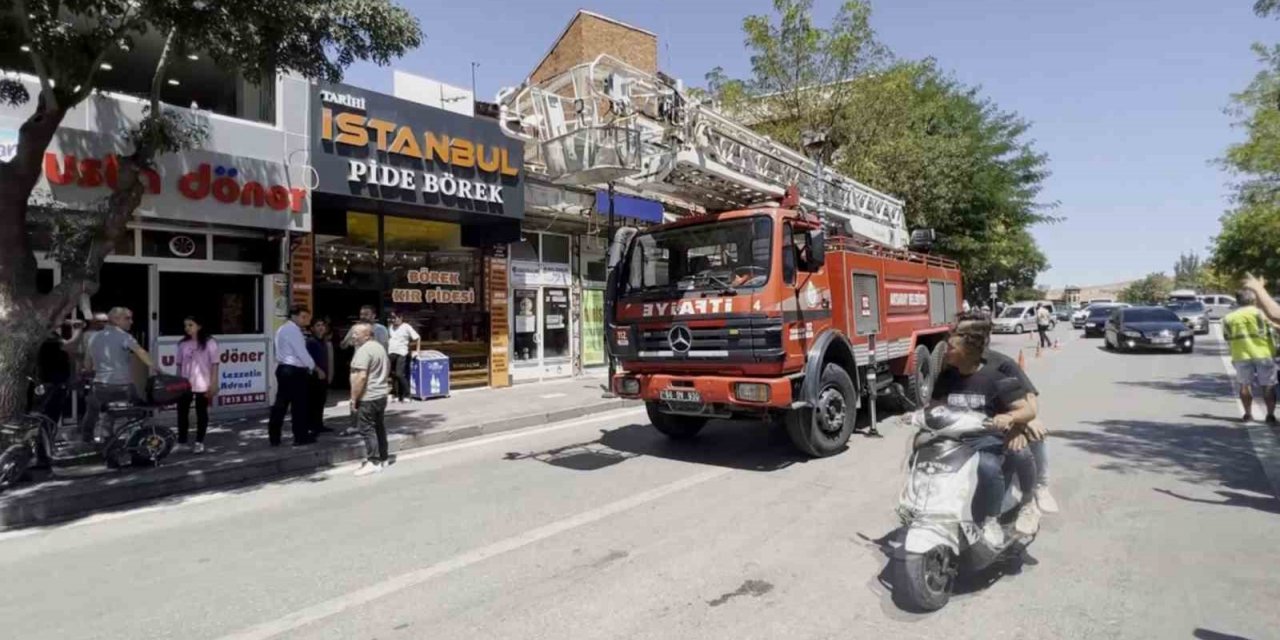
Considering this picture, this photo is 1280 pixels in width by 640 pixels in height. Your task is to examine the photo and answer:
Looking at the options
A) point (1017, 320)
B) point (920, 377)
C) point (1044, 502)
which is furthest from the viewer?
point (1017, 320)

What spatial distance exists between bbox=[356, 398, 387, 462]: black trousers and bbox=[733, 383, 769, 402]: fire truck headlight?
362 centimetres

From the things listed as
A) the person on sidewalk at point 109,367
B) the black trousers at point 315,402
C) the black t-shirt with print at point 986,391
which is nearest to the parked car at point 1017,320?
the black trousers at point 315,402

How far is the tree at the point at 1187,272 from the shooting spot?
10595cm

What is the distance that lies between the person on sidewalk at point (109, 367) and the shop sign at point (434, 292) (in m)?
5.91

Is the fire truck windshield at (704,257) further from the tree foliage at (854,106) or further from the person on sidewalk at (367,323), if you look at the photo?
the tree foliage at (854,106)

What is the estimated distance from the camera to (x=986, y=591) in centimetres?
391

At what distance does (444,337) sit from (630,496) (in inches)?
348

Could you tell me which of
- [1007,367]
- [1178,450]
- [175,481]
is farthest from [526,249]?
[1007,367]

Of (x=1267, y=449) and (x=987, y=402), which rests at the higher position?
(x=987, y=402)

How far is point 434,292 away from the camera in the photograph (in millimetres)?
13797

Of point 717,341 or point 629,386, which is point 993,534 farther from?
point 629,386

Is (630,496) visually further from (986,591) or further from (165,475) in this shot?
(165,475)

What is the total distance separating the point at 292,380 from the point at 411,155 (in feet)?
16.6

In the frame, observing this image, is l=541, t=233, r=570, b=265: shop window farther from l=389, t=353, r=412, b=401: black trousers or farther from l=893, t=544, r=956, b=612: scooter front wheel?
l=893, t=544, r=956, b=612: scooter front wheel
